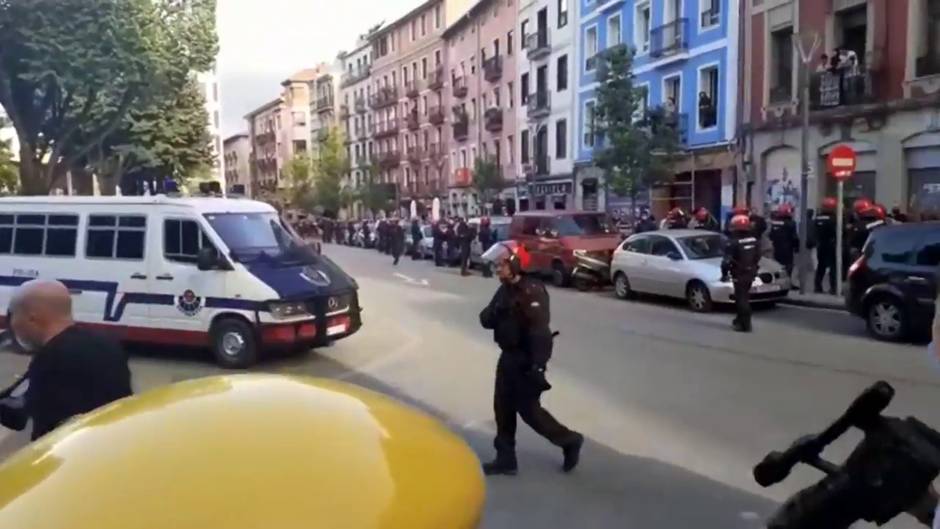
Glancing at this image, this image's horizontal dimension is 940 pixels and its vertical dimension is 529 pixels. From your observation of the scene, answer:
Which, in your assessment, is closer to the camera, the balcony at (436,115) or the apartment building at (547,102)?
the apartment building at (547,102)

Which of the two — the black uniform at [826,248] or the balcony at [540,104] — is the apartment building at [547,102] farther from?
the black uniform at [826,248]

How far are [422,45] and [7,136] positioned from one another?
28.6m

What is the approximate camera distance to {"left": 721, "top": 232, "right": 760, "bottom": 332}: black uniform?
42.5 ft

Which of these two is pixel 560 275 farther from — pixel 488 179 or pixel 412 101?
pixel 412 101

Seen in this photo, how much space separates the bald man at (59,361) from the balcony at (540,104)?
38.9m

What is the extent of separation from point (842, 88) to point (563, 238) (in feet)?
26.1

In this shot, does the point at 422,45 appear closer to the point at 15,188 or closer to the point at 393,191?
the point at 393,191

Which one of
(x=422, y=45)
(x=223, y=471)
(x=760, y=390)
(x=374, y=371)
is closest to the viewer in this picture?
(x=223, y=471)

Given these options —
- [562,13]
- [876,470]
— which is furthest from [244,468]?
[562,13]

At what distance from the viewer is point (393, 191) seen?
68062mm

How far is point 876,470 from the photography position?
2.12 meters

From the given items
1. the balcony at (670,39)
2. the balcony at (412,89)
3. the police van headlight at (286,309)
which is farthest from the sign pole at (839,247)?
the balcony at (412,89)

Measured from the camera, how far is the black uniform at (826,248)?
1698cm

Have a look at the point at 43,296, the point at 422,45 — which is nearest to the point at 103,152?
the point at 43,296
